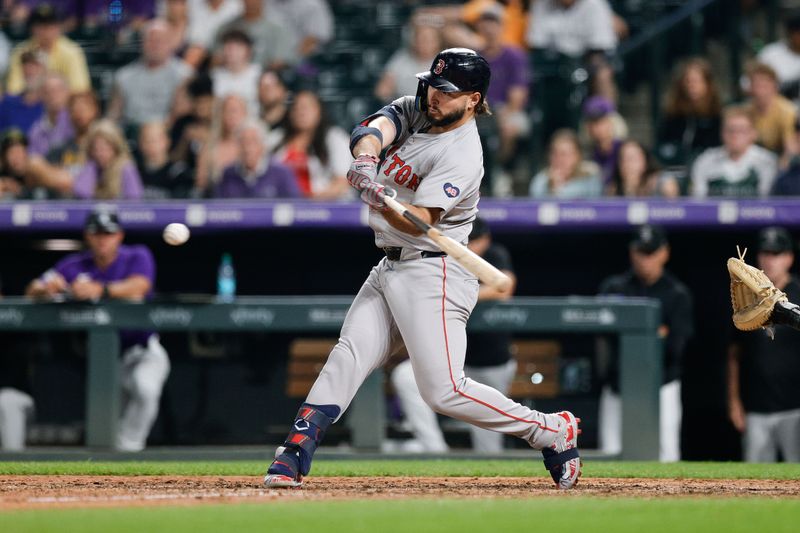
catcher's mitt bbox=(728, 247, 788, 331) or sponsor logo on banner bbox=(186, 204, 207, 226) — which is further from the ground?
sponsor logo on banner bbox=(186, 204, 207, 226)

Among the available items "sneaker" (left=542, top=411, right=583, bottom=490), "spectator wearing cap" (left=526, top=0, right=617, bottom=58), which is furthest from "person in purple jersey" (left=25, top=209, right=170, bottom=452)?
"spectator wearing cap" (left=526, top=0, right=617, bottom=58)

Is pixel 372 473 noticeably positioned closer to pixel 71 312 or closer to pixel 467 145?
pixel 467 145

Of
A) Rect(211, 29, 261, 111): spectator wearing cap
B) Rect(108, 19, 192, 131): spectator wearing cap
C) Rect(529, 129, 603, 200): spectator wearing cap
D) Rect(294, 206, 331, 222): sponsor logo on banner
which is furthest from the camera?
Rect(108, 19, 192, 131): spectator wearing cap

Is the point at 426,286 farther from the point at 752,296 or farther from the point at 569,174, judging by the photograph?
the point at 569,174

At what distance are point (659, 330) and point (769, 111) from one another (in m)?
2.07

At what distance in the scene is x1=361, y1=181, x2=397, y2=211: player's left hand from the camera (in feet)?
14.4

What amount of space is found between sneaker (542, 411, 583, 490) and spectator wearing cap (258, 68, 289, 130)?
4699 mm

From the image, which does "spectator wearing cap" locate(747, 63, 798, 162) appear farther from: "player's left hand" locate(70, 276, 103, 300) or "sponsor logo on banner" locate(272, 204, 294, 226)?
"player's left hand" locate(70, 276, 103, 300)

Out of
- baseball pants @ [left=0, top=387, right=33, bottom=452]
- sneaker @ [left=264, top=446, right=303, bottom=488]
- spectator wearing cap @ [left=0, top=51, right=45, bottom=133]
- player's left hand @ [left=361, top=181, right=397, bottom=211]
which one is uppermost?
spectator wearing cap @ [left=0, top=51, right=45, bottom=133]

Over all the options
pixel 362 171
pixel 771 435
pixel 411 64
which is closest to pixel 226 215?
pixel 411 64

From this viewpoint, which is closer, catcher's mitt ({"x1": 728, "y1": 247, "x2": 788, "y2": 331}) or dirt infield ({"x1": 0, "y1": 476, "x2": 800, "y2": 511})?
dirt infield ({"x1": 0, "y1": 476, "x2": 800, "y2": 511})

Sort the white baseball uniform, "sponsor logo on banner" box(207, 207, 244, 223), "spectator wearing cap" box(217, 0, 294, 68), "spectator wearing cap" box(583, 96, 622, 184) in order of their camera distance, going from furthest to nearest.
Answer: "spectator wearing cap" box(217, 0, 294, 68) < "spectator wearing cap" box(583, 96, 622, 184) < "sponsor logo on banner" box(207, 207, 244, 223) < the white baseball uniform

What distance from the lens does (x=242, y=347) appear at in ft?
26.3

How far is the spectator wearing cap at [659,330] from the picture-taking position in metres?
7.35
